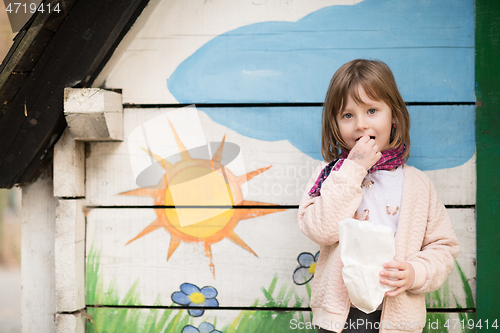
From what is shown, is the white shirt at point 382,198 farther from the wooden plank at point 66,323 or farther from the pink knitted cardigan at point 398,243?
the wooden plank at point 66,323

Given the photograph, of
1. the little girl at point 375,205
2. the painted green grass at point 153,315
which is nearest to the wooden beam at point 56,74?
the painted green grass at point 153,315

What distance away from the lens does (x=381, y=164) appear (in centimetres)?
93

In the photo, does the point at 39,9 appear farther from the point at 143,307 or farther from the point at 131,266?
the point at 143,307

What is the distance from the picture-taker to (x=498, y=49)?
1.15m

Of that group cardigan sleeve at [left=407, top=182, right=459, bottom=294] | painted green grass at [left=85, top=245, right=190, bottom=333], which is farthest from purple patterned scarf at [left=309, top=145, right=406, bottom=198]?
painted green grass at [left=85, top=245, right=190, bottom=333]

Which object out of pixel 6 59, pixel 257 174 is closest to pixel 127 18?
pixel 6 59

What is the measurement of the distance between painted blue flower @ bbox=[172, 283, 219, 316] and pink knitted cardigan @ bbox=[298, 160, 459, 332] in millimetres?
407

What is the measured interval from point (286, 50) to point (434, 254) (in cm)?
76

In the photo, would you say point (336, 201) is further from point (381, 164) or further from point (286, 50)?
point (286, 50)

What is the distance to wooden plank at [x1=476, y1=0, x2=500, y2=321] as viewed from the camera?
1146 mm

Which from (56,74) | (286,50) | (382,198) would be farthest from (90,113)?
(382,198)

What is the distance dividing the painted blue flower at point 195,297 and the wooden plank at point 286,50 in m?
0.64

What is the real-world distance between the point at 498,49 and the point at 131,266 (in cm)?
141

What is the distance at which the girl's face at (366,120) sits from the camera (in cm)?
90
